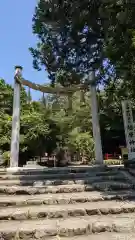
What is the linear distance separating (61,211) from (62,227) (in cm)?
58

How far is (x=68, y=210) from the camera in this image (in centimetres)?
381

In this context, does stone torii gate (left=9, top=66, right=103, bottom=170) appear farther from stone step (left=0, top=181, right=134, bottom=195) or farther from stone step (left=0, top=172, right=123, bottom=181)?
stone step (left=0, top=181, right=134, bottom=195)

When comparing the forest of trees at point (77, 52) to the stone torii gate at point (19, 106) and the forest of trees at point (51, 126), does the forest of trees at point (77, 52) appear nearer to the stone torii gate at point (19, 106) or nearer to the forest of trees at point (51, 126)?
the forest of trees at point (51, 126)

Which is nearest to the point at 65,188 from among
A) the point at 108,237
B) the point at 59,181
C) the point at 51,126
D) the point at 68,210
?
the point at 59,181

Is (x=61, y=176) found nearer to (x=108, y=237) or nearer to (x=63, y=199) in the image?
(x=63, y=199)

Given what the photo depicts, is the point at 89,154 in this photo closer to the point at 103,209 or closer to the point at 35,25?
the point at 35,25

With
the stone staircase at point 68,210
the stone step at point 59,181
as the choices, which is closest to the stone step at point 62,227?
the stone staircase at point 68,210

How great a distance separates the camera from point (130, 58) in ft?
16.8

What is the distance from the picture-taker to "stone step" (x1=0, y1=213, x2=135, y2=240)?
3088 mm

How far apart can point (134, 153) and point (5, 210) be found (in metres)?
5.35

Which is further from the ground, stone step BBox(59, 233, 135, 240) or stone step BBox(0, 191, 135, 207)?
stone step BBox(0, 191, 135, 207)

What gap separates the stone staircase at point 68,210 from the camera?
3121 millimetres

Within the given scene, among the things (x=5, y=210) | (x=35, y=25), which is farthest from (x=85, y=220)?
(x=35, y=25)

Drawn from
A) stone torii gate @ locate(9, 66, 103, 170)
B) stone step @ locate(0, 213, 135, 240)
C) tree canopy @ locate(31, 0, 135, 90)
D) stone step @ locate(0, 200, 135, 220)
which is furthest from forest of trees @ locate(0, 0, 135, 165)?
stone step @ locate(0, 213, 135, 240)
